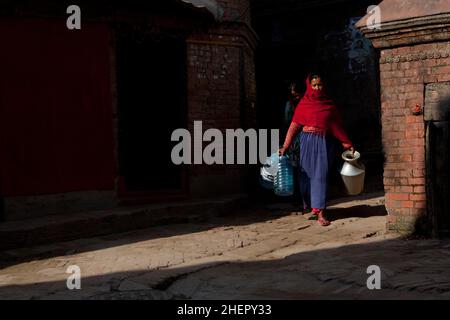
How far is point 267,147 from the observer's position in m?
10.8

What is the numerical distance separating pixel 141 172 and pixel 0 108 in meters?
2.41

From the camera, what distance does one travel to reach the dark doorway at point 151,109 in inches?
352

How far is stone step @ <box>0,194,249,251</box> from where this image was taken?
22.0 feet

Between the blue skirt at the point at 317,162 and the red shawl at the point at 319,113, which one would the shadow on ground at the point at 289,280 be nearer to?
the blue skirt at the point at 317,162

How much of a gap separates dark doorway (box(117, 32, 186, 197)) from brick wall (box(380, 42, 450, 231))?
13.1 ft

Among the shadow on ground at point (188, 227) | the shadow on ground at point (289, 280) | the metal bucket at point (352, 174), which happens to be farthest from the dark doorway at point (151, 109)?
the shadow on ground at point (289, 280)

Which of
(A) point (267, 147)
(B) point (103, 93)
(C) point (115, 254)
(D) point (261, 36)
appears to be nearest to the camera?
(C) point (115, 254)

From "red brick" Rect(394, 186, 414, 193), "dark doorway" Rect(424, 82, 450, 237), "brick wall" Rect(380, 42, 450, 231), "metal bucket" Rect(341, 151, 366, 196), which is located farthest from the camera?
"metal bucket" Rect(341, 151, 366, 196)

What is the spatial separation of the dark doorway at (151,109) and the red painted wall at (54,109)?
0.43 meters
